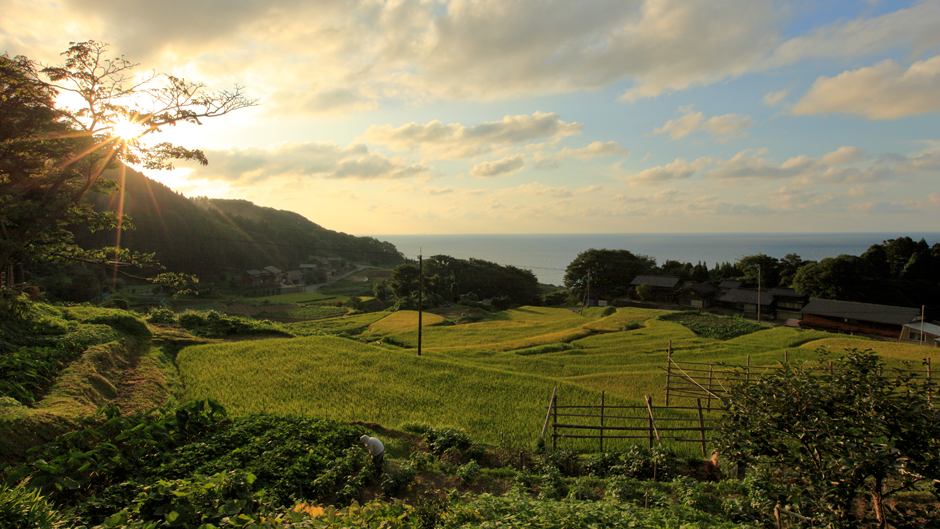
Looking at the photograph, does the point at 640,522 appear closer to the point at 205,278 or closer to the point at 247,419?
the point at 247,419

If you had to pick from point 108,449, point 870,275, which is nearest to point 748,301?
point 870,275

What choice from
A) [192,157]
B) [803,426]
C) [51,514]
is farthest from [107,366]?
[803,426]

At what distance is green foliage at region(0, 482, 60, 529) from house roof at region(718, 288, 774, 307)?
5773 cm

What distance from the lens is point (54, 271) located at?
50438 mm

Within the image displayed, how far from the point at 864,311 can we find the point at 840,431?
4469 cm

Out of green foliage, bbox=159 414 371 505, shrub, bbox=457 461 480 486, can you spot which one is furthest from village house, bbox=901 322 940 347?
green foliage, bbox=159 414 371 505

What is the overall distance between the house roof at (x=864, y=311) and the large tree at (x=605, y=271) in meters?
25.0

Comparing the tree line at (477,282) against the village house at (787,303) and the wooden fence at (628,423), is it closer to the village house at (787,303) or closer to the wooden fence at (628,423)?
the village house at (787,303)

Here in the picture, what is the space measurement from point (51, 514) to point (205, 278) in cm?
7547

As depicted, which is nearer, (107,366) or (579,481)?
(579,481)

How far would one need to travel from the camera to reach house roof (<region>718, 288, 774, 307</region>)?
1887 inches

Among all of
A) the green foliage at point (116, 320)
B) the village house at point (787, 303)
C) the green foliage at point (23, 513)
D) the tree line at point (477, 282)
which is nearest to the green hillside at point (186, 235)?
the tree line at point (477, 282)

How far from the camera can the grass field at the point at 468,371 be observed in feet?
47.4

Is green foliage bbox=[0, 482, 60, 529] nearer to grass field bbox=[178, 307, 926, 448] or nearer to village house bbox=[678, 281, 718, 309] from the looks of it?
grass field bbox=[178, 307, 926, 448]
